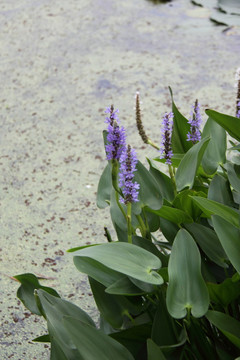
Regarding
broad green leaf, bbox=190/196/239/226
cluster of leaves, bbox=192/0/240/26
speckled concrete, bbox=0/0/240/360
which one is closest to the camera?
broad green leaf, bbox=190/196/239/226

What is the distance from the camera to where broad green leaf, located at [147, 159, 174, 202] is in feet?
3.23

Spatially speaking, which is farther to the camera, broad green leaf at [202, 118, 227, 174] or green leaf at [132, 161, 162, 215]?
broad green leaf at [202, 118, 227, 174]

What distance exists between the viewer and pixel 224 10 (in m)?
3.31

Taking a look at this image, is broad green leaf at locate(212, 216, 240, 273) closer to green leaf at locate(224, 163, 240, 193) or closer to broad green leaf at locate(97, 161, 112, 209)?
green leaf at locate(224, 163, 240, 193)

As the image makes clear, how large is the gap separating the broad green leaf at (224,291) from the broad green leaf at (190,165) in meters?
0.15

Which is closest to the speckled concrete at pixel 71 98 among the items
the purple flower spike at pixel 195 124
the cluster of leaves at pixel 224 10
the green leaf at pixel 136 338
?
the cluster of leaves at pixel 224 10

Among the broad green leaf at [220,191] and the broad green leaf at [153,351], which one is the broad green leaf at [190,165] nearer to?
the broad green leaf at [220,191]

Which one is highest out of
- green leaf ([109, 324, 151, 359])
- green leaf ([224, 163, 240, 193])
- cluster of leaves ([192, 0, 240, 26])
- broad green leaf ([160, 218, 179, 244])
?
green leaf ([224, 163, 240, 193])

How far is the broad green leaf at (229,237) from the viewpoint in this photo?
765mm

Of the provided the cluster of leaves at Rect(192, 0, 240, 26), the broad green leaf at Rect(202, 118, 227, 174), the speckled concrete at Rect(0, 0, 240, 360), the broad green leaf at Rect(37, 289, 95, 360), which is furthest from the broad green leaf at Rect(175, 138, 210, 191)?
the cluster of leaves at Rect(192, 0, 240, 26)

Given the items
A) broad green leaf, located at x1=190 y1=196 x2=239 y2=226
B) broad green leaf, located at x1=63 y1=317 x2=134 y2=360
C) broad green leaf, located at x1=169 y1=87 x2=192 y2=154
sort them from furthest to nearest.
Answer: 1. broad green leaf, located at x1=169 y1=87 x2=192 y2=154
2. broad green leaf, located at x1=190 y1=196 x2=239 y2=226
3. broad green leaf, located at x1=63 y1=317 x2=134 y2=360

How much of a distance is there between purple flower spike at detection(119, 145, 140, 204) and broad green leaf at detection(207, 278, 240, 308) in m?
0.15

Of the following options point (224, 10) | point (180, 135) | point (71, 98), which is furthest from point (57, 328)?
point (224, 10)

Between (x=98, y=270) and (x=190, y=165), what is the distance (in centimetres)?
20
